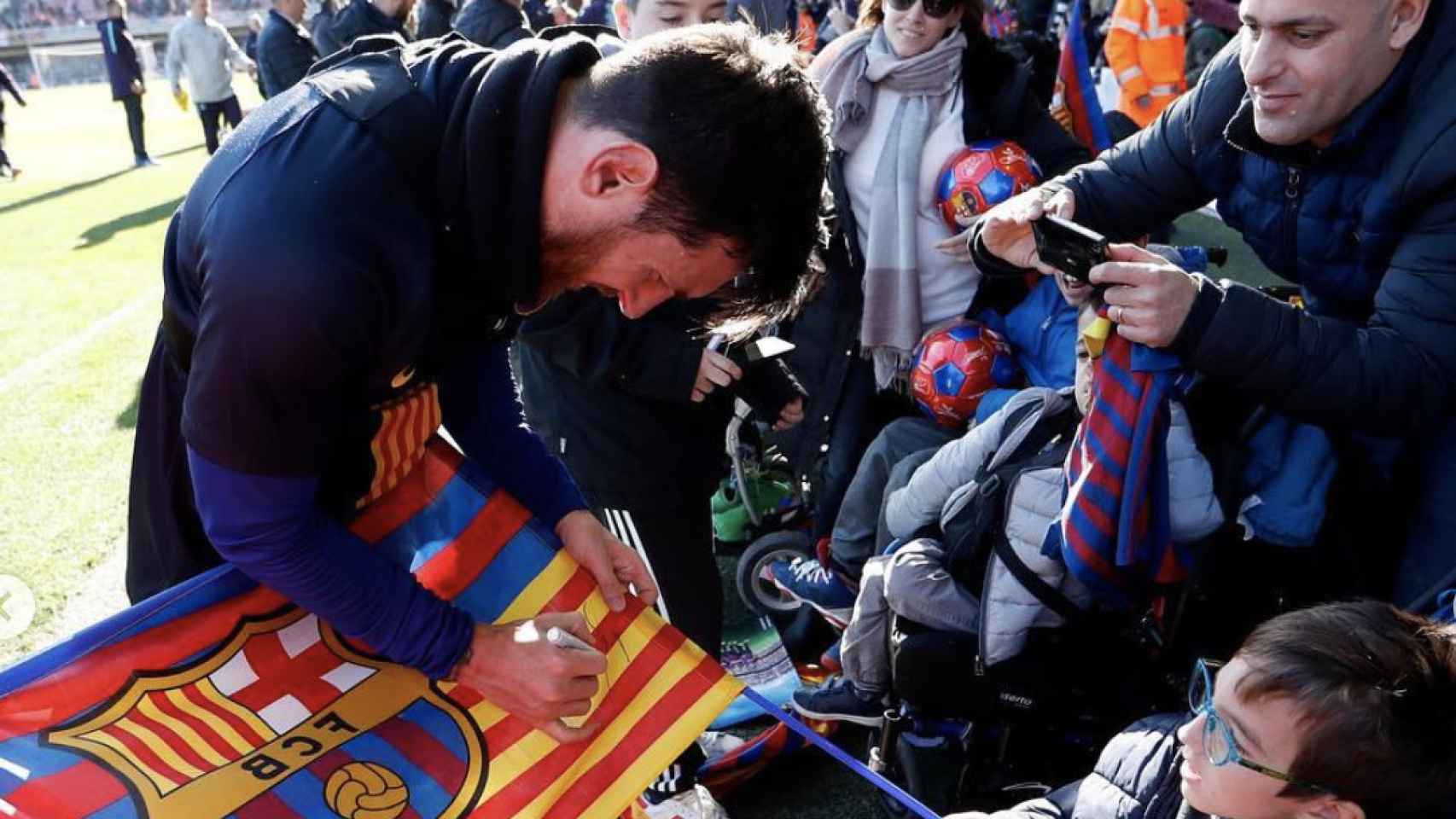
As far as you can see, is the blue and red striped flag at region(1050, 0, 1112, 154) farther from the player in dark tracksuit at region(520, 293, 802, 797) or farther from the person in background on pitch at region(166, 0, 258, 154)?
the person in background on pitch at region(166, 0, 258, 154)

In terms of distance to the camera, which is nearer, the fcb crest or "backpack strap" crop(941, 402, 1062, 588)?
the fcb crest

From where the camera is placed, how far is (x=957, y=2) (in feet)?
10.0

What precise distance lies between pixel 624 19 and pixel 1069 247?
1.37 metres

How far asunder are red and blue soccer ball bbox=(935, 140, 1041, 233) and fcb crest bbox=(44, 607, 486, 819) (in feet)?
6.81

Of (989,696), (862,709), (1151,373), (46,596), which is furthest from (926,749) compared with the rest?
(46,596)

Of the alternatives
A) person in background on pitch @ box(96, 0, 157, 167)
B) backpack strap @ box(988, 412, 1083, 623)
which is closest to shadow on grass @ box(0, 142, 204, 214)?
person in background on pitch @ box(96, 0, 157, 167)


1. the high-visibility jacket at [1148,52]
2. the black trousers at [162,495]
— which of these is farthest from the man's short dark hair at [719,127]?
the high-visibility jacket at [1148,52]

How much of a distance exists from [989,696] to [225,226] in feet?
5.79

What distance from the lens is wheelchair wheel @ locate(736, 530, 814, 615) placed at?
3.35 m

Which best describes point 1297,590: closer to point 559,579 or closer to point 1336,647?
point 1336,647

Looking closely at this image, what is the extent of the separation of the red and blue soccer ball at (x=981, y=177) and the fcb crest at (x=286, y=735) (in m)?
2.08

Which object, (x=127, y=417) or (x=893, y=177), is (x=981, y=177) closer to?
(x=893, y=177)

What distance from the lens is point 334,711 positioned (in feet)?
4.87

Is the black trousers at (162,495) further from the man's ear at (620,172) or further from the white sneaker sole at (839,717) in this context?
the white sneaker sole at (839,717)
